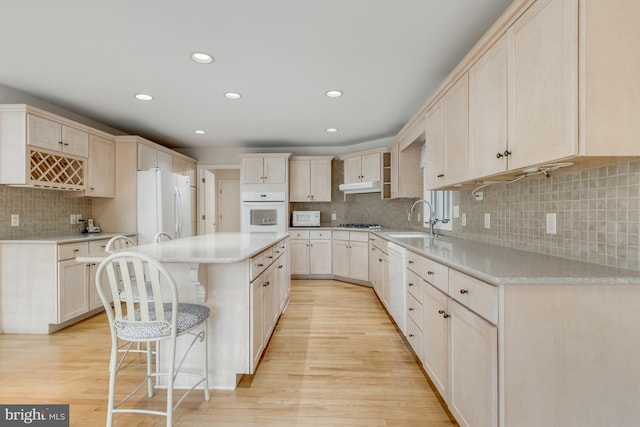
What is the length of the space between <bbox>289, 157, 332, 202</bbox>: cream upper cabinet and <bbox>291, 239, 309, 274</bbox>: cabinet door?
833 mm

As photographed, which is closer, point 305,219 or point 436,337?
A: point 436,337

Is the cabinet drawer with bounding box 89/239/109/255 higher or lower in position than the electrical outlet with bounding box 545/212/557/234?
lower

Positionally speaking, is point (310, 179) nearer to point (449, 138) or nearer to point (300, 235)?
point (300, 235)

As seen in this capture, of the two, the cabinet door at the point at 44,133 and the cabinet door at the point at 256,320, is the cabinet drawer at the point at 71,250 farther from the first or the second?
the cabinet door at the point at 256,320

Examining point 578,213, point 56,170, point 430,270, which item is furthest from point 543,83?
point 56,170

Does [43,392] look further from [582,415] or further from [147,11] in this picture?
[582,415]

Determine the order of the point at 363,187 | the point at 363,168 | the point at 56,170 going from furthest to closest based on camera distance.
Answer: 1. the point at 363,168
2. the point at 363,187
3. the point at 56,170

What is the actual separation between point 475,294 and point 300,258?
3957mm

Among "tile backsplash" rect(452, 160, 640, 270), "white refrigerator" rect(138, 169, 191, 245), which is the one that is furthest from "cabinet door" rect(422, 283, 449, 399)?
"white refrigerator" rect(138, 169, 191, 245)

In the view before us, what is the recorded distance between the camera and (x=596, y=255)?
1.43m

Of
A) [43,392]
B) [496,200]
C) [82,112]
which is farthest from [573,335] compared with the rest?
[82,112]

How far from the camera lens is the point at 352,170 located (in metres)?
5.17

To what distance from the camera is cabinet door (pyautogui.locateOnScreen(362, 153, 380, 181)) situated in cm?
480

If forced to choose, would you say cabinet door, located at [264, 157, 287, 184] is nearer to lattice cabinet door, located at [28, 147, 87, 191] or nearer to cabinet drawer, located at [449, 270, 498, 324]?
lattice cabinet door, located at [28, 147, 87, 191]
